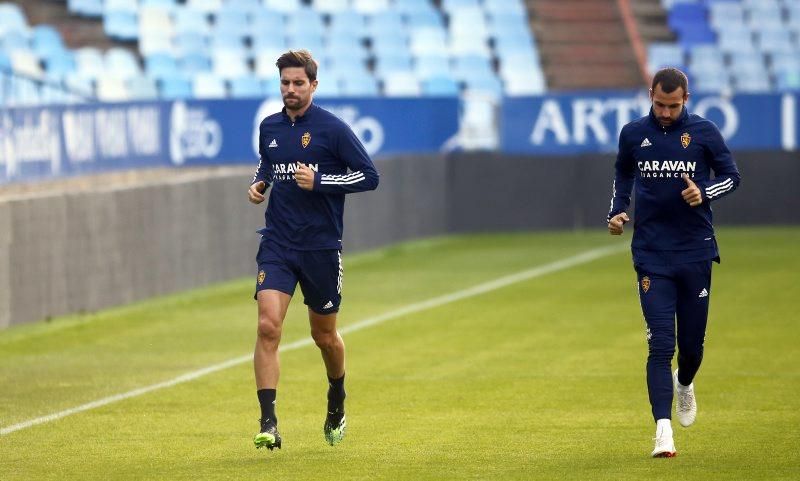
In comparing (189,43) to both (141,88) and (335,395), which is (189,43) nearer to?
(141,88)

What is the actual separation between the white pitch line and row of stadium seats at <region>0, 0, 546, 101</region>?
684 cm

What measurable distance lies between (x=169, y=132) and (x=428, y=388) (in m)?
9.39

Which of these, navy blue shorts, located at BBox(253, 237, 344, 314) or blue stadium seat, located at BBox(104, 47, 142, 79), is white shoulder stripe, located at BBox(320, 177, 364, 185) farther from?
blue stadium seat, located at BBox(104, 47, 142, 79)

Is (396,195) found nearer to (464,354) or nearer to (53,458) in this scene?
(464,354)

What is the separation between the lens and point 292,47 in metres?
28.2

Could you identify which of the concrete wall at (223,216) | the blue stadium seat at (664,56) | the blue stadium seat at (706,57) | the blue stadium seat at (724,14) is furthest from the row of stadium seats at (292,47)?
the blue stadium seat at (724,14)

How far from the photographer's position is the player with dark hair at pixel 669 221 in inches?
350

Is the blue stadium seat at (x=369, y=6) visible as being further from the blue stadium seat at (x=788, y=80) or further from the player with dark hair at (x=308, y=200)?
the player with dark hair at (x=308, y=200)

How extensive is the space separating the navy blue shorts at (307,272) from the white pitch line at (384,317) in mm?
1998

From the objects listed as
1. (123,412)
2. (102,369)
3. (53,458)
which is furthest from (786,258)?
(53,458)

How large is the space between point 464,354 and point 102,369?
2.79 meters

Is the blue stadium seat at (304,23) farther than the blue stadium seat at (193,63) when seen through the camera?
Yes

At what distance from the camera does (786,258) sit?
21453 mm

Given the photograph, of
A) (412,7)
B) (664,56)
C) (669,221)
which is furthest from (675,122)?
(664,56)
